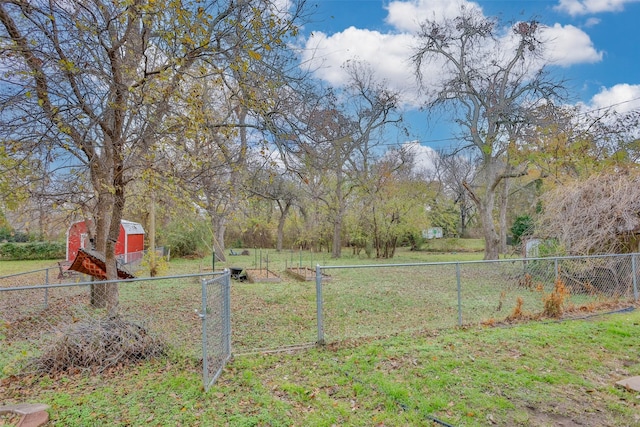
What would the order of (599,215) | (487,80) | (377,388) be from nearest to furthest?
(377,388) → (599,215) → (487,80)

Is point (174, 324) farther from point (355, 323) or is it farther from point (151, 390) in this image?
point (355, 323)

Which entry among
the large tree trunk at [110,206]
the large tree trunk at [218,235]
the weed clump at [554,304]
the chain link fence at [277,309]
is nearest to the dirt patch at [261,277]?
the chain link fence at [277,309]

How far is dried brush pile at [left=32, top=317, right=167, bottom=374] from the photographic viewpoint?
423cm

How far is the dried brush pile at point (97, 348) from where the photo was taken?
4227mm

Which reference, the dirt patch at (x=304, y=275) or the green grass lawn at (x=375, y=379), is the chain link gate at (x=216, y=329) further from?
the dirt patch at (x=304, y=275)

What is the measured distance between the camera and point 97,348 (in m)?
4.34

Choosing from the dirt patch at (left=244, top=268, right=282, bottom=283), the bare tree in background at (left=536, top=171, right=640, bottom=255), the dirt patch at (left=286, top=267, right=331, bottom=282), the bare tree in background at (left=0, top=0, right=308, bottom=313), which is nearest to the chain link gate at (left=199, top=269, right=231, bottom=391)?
the bare tree in background at (left=0, top=0, right=308, bottom=313)

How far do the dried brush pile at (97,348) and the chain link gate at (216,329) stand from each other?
909 millimetres

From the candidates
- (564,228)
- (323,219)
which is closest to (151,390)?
(564,228)

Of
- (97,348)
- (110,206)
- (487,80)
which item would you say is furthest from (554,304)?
(487,80)

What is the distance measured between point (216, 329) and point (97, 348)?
1486mm

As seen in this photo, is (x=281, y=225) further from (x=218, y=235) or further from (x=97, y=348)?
(x=97, y=348)

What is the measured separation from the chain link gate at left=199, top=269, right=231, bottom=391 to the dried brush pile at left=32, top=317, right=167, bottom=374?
2.98 feet

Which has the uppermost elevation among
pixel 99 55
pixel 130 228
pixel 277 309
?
pixel 99 55
